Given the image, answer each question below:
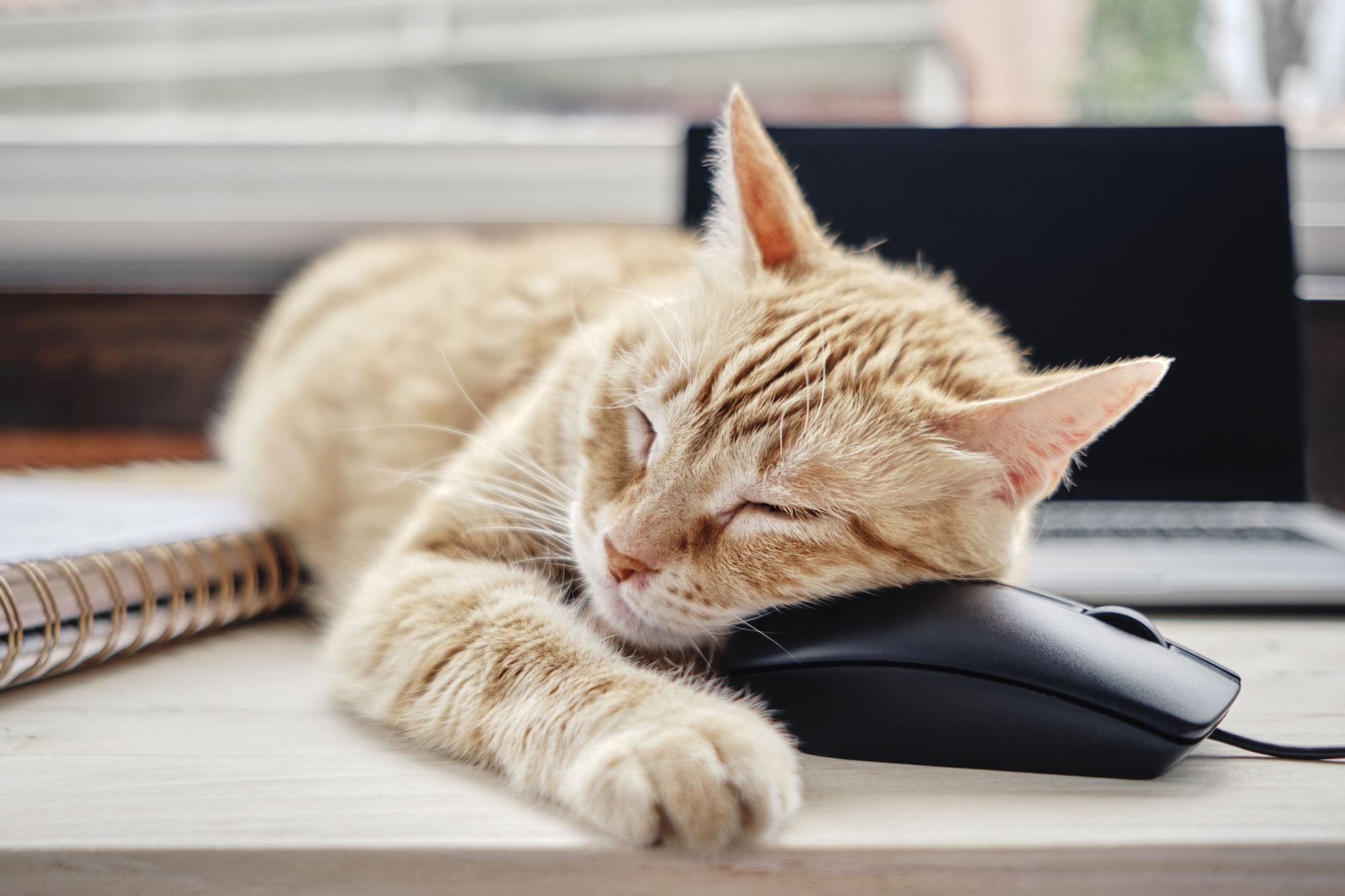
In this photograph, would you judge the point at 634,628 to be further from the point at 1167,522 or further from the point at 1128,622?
the point at 1167,522

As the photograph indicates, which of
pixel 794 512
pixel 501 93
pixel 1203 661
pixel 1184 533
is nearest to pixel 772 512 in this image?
pixel 794 512

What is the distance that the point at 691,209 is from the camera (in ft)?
4.59

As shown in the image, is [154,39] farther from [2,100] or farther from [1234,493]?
[1234,493]

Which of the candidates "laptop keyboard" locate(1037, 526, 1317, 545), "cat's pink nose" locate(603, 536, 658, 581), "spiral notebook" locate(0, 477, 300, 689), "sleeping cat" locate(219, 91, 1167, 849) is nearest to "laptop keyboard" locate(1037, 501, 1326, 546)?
"laptop keyboard" locate(1037, 526, 1317, 545)

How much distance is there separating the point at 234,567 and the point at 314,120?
1500 millimetres

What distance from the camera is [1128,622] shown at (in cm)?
69

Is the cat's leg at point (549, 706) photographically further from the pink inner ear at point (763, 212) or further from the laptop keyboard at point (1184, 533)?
the laptop keyboard at point (1184, 533)

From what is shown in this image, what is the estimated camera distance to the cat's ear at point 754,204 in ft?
2.70

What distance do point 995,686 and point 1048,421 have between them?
23 cm

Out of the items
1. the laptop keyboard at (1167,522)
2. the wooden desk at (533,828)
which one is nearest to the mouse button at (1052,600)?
the wooden desk at (533,828)

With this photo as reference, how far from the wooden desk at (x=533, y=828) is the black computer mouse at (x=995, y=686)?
0.07 feet

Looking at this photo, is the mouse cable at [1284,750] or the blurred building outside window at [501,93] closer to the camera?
the mouse cable at [1284,750]

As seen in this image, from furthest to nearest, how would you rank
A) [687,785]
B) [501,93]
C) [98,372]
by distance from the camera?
[501,93] → [98,372] → [687,785]

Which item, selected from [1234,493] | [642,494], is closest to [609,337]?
[642,494]
